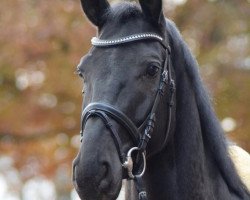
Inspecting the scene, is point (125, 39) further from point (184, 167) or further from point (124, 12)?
point (184, 167)

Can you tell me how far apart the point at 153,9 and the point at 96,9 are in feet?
1.22

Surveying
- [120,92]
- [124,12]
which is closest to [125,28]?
[124,12]

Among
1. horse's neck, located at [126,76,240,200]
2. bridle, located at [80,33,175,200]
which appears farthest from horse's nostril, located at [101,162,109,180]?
horse's neck, located at [126,76,240,200]

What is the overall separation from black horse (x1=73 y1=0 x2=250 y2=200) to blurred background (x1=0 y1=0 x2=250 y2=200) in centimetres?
747

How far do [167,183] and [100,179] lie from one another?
2.28 feet

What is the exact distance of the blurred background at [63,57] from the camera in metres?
12.7

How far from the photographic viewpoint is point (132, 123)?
4402mm

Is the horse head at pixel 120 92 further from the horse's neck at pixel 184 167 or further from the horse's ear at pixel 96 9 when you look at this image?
the horse's neck at pixel 184 167

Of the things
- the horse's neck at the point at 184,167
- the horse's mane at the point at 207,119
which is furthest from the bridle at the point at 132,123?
the horse's mane at the point at 207,119

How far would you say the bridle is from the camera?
4.30m

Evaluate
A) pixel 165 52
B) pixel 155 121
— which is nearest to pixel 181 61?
pixel 165 52

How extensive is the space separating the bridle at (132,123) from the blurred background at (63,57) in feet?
25.5

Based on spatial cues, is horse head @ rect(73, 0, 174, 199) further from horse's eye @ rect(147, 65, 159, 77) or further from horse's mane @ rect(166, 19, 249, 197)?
horse's mane @ rect(166, 19, 249, 197)

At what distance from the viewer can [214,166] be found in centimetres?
498
